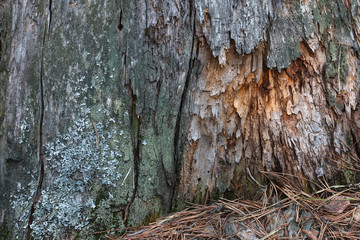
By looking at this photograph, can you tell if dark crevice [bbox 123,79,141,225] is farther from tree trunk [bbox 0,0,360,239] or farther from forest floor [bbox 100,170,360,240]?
forest floor [bbox 100,170,360,240]

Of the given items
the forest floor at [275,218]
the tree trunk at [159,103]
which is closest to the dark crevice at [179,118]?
the tree trunk at [159,103]

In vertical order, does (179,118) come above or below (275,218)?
above

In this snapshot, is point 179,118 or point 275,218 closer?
point 275,218

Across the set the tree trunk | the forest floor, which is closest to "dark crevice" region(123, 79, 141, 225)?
the tree trunk

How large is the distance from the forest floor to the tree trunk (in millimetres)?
76

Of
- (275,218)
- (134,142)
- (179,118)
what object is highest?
(179,118)

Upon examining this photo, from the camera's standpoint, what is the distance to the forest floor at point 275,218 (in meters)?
1.47

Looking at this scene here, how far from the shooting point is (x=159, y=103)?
163cm

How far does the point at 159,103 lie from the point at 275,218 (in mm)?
863

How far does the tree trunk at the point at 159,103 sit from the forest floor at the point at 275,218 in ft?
0.25

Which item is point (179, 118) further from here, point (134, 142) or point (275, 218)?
point (275, 218)

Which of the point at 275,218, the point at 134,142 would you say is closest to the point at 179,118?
the point at 134,142

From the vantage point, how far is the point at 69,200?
1.54 meters

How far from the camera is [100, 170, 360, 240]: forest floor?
1.47m
